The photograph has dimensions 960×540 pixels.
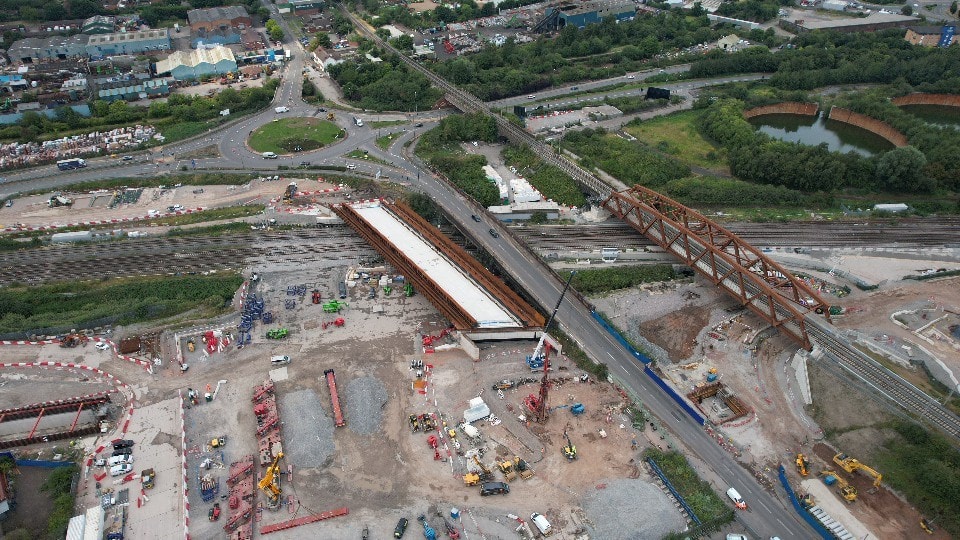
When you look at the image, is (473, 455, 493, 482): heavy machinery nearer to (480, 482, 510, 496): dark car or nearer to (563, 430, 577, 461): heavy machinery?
(480, 482, 510, 496): dark car

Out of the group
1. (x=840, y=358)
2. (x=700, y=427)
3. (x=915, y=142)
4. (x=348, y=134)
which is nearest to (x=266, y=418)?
(x=700, y=427)

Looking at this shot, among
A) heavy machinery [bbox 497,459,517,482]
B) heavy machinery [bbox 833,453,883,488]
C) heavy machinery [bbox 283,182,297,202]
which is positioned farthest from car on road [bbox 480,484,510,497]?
heavy machinery [bbox 283,182,297,202]

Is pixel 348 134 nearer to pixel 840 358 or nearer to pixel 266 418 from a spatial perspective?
pixel 266 418

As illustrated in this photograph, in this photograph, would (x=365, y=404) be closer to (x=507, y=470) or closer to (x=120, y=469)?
(x=507, y=470)

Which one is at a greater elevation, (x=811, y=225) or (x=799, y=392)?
(x=811, y=225)

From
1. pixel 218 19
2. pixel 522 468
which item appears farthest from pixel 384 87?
pixel 522 468

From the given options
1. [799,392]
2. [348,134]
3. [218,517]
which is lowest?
[218,517]

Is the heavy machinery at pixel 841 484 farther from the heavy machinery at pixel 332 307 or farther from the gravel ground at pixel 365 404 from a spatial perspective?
the heavy machinery at pixel 332 307
